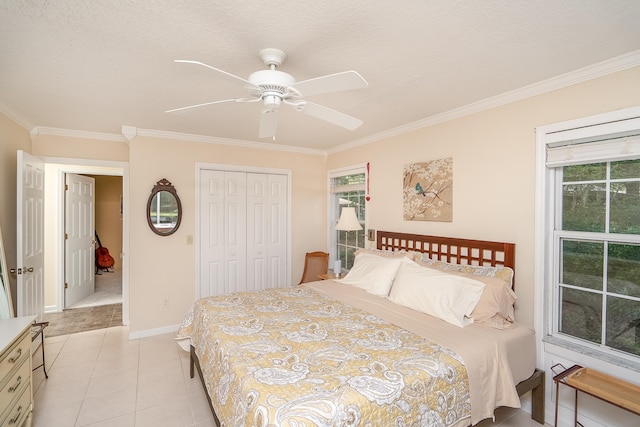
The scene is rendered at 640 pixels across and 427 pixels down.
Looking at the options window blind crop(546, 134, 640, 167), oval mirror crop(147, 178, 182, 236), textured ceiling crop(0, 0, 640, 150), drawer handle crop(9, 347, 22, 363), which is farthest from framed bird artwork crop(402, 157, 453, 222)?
drawer handle crop(9, 347, 22, 363)

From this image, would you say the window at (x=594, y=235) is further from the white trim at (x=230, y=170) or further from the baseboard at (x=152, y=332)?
the baseboard at (x=152, y=332)

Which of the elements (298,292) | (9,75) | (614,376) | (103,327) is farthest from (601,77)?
(103,327)

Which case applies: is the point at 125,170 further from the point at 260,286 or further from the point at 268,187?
the point at 260,286

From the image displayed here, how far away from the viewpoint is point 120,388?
258 cm

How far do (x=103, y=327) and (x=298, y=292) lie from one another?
287cm

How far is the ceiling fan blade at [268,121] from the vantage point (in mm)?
1996

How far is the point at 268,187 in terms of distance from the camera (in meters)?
4.50

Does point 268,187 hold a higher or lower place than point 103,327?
higher

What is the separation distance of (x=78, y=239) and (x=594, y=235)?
641cm

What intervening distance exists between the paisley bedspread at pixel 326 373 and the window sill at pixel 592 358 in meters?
1.04

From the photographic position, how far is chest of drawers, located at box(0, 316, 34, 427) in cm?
165

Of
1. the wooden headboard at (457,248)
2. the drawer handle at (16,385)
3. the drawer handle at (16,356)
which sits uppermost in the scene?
the wooden headboard at (457,248)

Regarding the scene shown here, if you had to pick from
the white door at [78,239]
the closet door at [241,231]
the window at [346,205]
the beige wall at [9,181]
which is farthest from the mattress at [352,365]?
the white door at [78,239]

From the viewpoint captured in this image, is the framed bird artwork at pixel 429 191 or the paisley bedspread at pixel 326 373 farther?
the framed bird artwork at pixel 429 191
